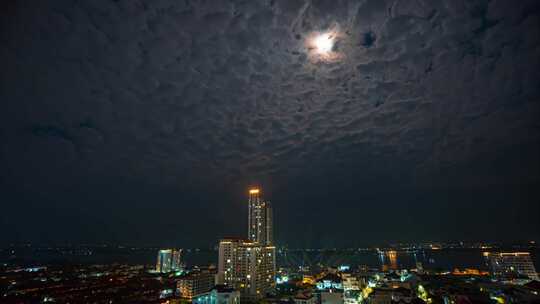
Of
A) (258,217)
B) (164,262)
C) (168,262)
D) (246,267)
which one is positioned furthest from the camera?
(168,262)

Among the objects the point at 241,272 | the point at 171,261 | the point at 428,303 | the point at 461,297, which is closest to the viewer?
the point at 461,297

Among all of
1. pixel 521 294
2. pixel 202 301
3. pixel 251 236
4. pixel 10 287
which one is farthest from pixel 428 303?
pixel 10 287

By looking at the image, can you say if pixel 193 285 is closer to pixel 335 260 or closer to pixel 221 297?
pixel 221 297

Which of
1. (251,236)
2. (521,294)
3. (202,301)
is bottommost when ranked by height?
(202,301)

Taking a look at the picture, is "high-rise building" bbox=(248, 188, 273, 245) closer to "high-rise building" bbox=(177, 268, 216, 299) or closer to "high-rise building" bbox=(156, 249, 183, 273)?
"high-rise building" bbox=(177, 268, 216, 299)

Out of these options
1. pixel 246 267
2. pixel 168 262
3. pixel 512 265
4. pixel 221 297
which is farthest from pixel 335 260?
pixel 221 297

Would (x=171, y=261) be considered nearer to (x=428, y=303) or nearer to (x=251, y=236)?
(x=251, y=236)
